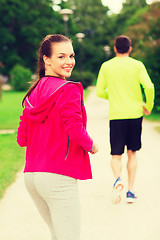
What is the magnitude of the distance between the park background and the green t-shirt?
1.87 meters

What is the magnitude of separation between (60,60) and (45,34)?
47.6 meters

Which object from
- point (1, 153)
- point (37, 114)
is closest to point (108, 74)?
point (37, 114)

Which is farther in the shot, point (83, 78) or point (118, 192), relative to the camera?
point (83, 78)

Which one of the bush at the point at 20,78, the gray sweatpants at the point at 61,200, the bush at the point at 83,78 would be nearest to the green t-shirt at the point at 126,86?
the gray sweatpants at the point at 61,200

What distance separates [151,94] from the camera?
446 centimetres

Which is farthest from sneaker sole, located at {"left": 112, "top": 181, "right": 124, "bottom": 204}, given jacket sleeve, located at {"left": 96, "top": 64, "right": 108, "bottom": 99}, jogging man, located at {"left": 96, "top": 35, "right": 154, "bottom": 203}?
jacket sleeve, located at {"left": 96, "top": 64, "right": 108, "bottom": 99}

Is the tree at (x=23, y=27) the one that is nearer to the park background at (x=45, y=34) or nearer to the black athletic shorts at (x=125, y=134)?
the park background at (x=45, y=34)

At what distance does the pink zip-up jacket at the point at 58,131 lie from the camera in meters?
2.24

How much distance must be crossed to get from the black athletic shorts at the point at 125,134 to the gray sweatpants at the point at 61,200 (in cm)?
236

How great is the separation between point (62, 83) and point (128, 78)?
2.32 metres

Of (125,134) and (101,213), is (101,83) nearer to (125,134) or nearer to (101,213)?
(125,134)

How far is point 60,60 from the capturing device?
2414 mm

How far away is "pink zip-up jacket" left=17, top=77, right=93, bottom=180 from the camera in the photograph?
2244 millimetres

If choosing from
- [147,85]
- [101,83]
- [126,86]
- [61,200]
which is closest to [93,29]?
[101,83]
